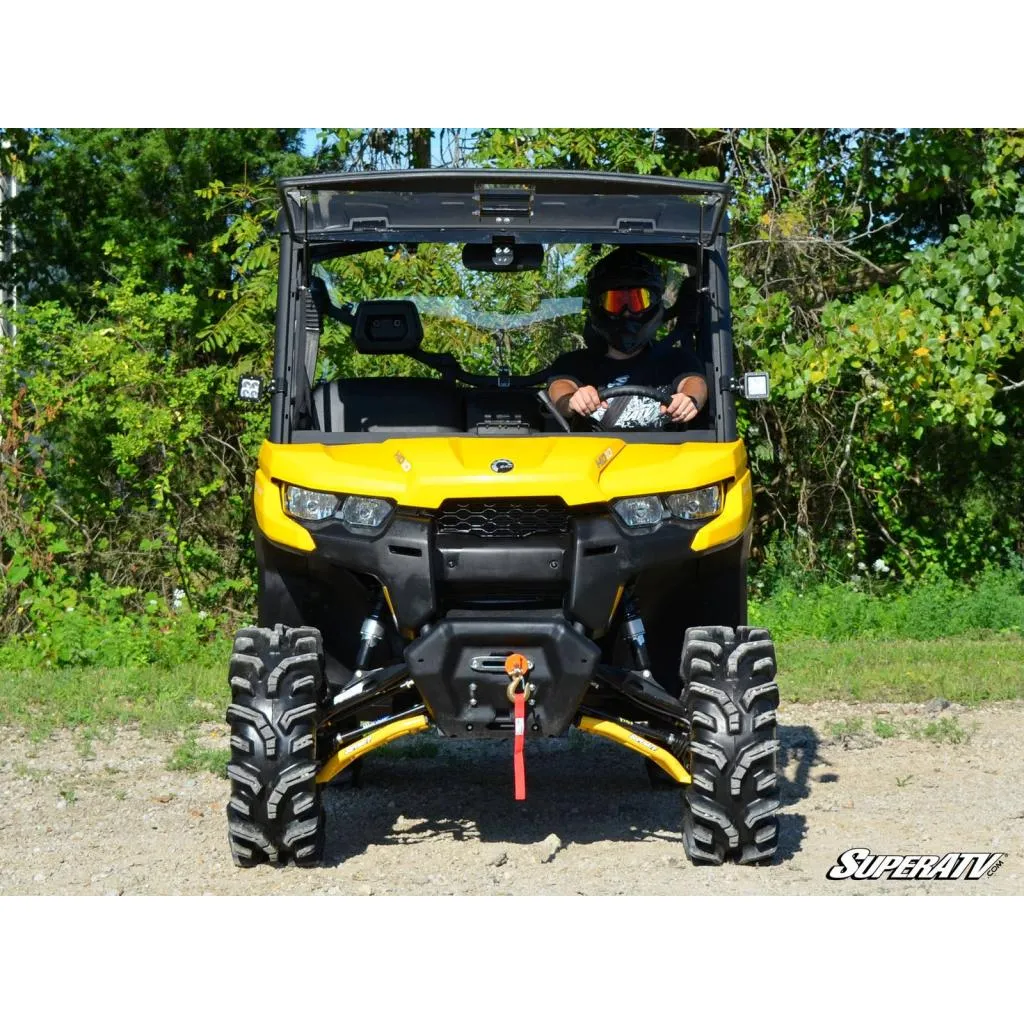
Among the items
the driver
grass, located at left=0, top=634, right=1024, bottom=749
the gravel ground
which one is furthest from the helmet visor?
grass, located at left=0, top=634, right=1024, bottom=749

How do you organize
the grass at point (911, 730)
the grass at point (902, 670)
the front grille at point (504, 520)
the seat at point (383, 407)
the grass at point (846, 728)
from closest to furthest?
the front grille at point (504, 520) → the seat at point (383, 407) → the grass at point (911, 730) → the grass at point (846, 728) → the grass at point (902, 670)

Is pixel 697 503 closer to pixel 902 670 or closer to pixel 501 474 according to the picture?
pixel 501 474

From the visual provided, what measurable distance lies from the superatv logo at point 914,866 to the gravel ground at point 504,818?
0.07m

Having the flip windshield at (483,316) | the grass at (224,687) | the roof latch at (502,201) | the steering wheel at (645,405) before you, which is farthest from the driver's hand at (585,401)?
the grass at (224,687)

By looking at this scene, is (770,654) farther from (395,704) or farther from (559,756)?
(559,756)

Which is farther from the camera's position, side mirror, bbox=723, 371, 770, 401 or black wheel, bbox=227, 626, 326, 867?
side mirror, bbox=723, 371, 770, 401

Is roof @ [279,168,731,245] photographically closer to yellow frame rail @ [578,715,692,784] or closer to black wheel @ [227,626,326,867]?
black wheel @ [227,626,326,867]

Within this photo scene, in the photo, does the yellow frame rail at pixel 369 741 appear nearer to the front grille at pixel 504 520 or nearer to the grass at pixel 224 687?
the front grille at pixel 504 520

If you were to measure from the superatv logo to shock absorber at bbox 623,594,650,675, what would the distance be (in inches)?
39.6

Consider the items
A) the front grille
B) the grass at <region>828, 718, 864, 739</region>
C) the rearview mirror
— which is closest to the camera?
the front grille

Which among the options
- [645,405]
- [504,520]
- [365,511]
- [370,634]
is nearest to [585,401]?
[645,405]

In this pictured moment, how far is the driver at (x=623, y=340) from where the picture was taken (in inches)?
262

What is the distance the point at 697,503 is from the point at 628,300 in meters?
1.26

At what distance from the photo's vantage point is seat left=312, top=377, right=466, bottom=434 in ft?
21.4
